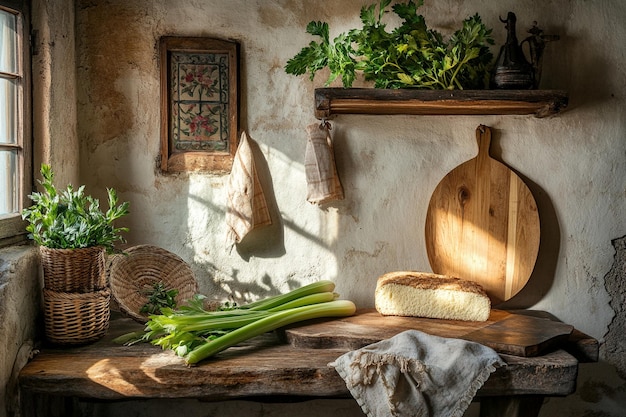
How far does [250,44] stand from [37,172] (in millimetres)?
1181

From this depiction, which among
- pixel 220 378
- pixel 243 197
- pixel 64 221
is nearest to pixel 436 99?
pixel 243 197

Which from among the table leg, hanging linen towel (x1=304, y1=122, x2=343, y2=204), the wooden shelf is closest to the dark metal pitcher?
the wooden shelf

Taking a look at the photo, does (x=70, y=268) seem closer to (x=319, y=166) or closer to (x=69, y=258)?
(x=69, y=258)

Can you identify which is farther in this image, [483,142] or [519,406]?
[483,142]

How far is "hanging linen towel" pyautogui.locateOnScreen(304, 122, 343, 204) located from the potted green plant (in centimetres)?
92

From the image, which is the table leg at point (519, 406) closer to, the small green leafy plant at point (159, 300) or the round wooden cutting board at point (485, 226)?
the round wooden cutting board at point (485, 226)

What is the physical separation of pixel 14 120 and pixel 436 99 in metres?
1.81

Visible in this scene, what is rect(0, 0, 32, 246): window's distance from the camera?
257 cm

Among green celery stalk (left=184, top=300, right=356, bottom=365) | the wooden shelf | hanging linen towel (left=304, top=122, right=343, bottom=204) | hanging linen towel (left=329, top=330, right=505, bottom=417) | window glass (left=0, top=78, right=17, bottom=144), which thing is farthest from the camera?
hanging linen towel (left=304, top=122, right=343, bottom=204)

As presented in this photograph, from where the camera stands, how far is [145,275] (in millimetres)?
3023

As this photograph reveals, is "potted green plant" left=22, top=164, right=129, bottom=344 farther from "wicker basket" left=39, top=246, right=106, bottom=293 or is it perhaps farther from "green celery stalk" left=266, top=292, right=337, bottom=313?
"green celery stalk" left=266, top=292, right=337, bottom=313

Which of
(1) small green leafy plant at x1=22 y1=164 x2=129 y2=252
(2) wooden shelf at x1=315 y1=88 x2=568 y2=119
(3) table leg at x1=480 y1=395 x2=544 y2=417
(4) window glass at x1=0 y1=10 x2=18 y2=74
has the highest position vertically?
(4) window glass at x1=0 y1=10 x2=18 y2=74

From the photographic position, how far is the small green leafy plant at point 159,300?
9.59 feet

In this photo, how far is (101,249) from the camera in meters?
2.63
